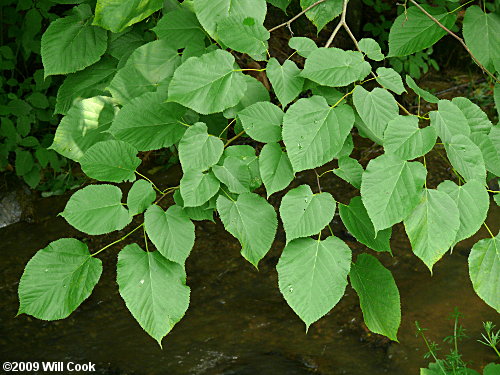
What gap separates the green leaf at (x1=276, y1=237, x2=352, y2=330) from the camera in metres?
1.07

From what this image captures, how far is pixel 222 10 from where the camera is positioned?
1.21m

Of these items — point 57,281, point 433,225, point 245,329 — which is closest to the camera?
point 433,225

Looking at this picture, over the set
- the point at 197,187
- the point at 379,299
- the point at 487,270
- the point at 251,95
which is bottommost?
the point at 379,299

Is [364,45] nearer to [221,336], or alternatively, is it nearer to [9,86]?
[221,336]

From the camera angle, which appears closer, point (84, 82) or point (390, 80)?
point (390, 80)

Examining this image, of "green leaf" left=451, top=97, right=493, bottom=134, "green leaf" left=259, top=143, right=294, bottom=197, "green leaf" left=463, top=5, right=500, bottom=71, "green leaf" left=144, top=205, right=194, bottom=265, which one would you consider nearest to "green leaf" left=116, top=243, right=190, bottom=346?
"green leaf" left=144, top=205, right=194, bottom=265

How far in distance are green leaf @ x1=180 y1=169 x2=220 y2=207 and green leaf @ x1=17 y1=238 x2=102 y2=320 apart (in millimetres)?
236

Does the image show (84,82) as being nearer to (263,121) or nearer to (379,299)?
(263,121)

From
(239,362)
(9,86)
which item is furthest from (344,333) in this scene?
(9,86)

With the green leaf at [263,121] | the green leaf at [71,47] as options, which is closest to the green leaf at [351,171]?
the green leaf at [263,121]

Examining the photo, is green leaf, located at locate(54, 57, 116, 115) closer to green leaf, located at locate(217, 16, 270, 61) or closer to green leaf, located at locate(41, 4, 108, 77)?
green leaf, located at locate(41, 4, 108, 77)

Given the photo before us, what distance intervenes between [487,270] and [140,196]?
70 centimetres

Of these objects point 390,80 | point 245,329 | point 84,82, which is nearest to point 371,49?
point 390,80

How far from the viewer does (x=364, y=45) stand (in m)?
1.22
